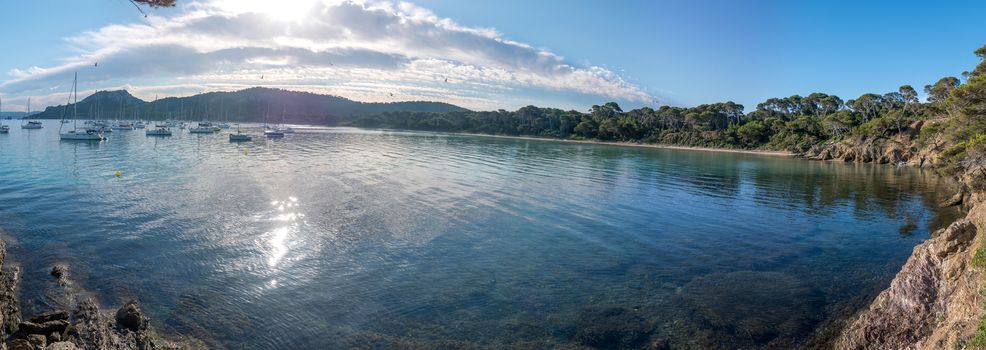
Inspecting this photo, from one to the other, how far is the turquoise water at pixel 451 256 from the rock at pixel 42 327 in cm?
178

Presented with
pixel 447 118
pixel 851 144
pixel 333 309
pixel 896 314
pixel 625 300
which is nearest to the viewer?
pixel 896 314

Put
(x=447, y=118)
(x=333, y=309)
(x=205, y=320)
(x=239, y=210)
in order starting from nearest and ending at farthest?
(x=205, y=320)
(x=333, y=309)
(x=239, y=210)
(x=447, y=118)

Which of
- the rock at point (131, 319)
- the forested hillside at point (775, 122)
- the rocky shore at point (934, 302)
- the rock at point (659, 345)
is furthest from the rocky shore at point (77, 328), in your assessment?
the forested hillside at point (775, 122)

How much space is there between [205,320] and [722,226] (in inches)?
850

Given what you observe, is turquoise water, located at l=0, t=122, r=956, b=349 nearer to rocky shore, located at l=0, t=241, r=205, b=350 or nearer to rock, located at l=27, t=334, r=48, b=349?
rocky shore, located at l=0, t=241, r=205, b=350

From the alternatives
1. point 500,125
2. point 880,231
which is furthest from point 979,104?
point 500,125

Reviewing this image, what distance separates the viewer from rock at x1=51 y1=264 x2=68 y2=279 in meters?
13.0

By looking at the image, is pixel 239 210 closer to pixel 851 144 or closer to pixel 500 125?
pixel 851 144

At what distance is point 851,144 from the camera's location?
76062mm

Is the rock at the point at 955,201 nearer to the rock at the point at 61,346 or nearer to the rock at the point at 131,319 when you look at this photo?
the rock at the point at 131,319

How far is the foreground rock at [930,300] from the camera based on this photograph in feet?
A: 24.0

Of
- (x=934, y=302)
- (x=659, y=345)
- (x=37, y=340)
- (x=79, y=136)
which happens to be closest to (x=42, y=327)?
(x=37, y=340)

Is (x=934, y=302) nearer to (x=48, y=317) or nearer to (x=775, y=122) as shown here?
(x=48, y=317)

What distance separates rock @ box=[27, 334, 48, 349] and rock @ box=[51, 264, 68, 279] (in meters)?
6.08
